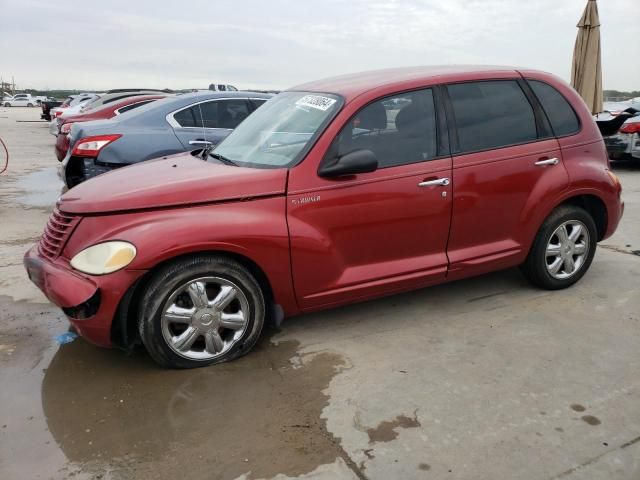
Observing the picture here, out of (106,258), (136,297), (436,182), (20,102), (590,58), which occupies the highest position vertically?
(590,58)

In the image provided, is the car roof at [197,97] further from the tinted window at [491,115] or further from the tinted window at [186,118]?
the tinted window at [491,115]

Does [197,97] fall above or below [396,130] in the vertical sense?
above

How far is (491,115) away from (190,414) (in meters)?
2.85

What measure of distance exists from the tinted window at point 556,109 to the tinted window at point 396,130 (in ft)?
3.25

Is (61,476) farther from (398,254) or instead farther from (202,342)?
(398,254)

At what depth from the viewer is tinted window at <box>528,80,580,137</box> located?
422 cm

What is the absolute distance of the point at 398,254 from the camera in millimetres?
3744

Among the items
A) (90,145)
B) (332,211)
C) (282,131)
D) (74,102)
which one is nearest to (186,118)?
(90,145)

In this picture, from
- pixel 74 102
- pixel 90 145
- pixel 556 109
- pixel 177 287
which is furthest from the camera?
pixel 74 102

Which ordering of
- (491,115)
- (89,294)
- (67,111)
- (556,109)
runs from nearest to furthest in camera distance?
(89,294) < (491,115) < (556,109) < (67,111)

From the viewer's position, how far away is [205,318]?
3.28 metres

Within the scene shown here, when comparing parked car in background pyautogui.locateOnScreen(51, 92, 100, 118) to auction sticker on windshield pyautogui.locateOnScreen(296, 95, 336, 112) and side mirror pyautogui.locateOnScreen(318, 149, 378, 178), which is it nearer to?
auction sticker on windshield pyautogui.locateOnScreen(296, 95, 336, 112)

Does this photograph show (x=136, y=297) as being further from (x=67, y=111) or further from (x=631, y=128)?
(x=67, y=111)

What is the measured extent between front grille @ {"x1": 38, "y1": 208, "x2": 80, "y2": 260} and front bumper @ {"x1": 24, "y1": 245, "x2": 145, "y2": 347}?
115 millimetres
